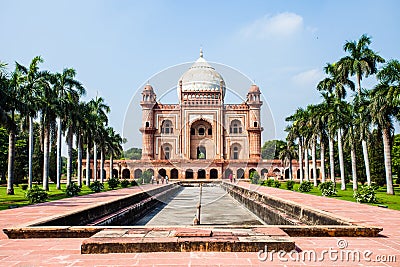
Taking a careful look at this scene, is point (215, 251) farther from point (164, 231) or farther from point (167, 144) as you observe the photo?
point (167, 144)

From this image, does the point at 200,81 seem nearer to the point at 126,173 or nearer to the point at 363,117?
the point at 126,173

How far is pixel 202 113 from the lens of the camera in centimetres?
4312

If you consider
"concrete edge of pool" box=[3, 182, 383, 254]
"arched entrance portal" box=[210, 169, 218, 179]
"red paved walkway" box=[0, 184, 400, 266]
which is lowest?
"arched entrance portal" box=[210, 169, 218, 179]

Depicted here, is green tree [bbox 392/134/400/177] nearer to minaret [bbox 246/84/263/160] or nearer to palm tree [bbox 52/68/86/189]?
minaret [bbox 246/84/263/160]

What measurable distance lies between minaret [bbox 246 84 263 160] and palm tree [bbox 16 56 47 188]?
2649cm

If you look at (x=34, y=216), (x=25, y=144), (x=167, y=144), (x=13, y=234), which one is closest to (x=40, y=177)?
(x=25, y=144)

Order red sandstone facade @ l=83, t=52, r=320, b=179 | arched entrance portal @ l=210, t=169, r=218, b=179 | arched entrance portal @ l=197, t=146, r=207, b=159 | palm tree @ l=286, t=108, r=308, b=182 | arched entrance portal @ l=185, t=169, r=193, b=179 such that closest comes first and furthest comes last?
palm tree @ l=286, t=108, r=308, b=182 → arched entrance portal @ l=185, t=169, r=193, b=179 → red sandstone facade @ l=83, t=52, r=320, b=179 → arched entrance portal @ l=210, t=169, r=218, b=179 → arched entrance portal @ l=197, t=146, r=207, b=159

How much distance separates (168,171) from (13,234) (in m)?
35.6

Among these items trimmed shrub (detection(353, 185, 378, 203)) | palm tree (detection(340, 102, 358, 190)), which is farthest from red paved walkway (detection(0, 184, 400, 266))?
palm tree (detection(340, 102, 358, 190))

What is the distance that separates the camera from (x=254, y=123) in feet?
143

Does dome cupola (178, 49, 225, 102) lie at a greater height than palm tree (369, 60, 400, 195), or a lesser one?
greater

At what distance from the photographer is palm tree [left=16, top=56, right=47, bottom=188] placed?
18516mm

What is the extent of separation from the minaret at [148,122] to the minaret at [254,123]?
10900 millimetres

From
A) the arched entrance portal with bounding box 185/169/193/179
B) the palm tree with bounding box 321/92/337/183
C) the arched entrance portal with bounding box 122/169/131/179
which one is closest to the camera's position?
the palm tree with bounding box 321/92/337/183
